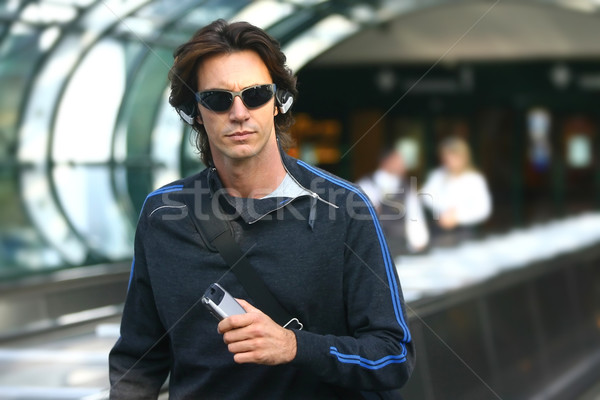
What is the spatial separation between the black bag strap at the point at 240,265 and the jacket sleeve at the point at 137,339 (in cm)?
17

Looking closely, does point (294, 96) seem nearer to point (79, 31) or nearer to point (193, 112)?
point (193, 112)

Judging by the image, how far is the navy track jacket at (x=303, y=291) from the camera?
1.79 metres

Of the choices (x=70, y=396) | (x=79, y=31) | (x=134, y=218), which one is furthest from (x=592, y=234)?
(x=70, y=396)

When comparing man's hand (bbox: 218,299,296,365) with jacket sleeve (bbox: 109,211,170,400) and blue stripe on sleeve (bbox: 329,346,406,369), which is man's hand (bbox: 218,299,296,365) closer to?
blue stripe on sleeve (bbox: 329,346,406,369)

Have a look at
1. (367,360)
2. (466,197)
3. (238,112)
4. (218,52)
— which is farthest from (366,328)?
(466,197)

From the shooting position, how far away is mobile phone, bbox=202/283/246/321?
1645 mm

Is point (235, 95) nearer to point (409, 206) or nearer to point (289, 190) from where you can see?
point (289, 190)

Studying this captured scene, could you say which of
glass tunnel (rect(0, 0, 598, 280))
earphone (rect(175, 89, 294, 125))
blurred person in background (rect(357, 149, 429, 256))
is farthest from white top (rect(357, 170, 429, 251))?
earphone (rect(175, 89, 294, 125))

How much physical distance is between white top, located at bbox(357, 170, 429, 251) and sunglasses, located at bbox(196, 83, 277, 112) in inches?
236

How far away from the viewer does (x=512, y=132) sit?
2077 cm

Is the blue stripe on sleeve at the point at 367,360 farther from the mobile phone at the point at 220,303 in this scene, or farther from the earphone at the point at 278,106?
the earphone at the point at 278,106

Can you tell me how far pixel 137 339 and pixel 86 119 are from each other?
10618 millimetres

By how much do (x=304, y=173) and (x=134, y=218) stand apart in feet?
35.4

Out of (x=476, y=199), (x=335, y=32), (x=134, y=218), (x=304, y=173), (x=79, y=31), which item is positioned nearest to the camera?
(x=304, y=173)
